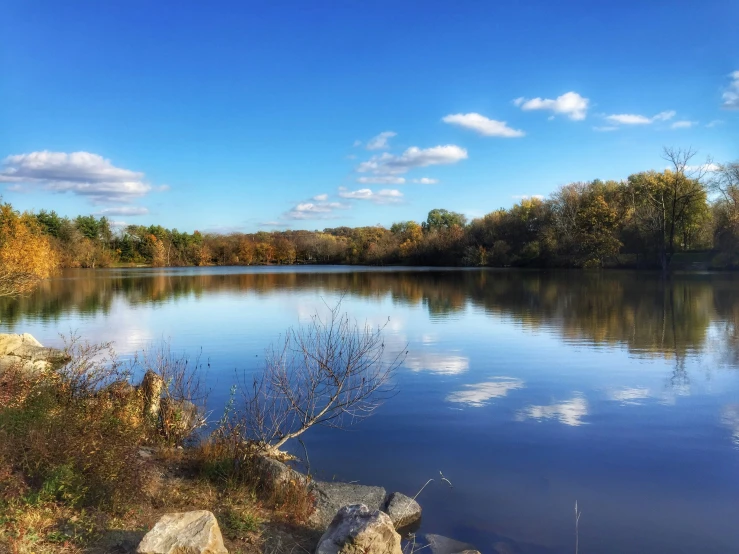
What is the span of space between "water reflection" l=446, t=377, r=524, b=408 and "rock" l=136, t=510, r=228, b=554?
301 inches

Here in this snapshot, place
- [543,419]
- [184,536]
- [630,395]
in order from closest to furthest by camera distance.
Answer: [184,536] → [543,419] → [630,395]

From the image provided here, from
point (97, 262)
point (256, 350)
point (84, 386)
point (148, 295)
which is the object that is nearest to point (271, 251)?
point (97, 262)

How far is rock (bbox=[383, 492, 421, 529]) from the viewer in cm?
683

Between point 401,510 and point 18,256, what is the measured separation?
2421 centimetres

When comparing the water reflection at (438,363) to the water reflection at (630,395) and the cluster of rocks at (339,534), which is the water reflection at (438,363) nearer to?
the water reflection at (630,395)

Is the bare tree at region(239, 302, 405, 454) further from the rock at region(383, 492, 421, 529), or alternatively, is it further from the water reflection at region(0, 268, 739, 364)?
the water reflection at region(0, 268, 739, 364)

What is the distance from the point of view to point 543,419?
10844mm

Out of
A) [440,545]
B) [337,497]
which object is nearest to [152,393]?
[337,497]

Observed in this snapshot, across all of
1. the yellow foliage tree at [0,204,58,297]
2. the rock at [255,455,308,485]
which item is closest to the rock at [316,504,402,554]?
the rock at [255,455,308,485]

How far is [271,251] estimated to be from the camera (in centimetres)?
12850

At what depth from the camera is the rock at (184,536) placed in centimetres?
469

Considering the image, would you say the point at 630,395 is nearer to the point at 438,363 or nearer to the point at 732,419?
the point at 732,419

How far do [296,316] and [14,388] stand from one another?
18.7 meters

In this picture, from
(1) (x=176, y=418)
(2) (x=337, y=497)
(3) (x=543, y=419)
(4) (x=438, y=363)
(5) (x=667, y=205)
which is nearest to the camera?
(2) (x=337, y=497)
